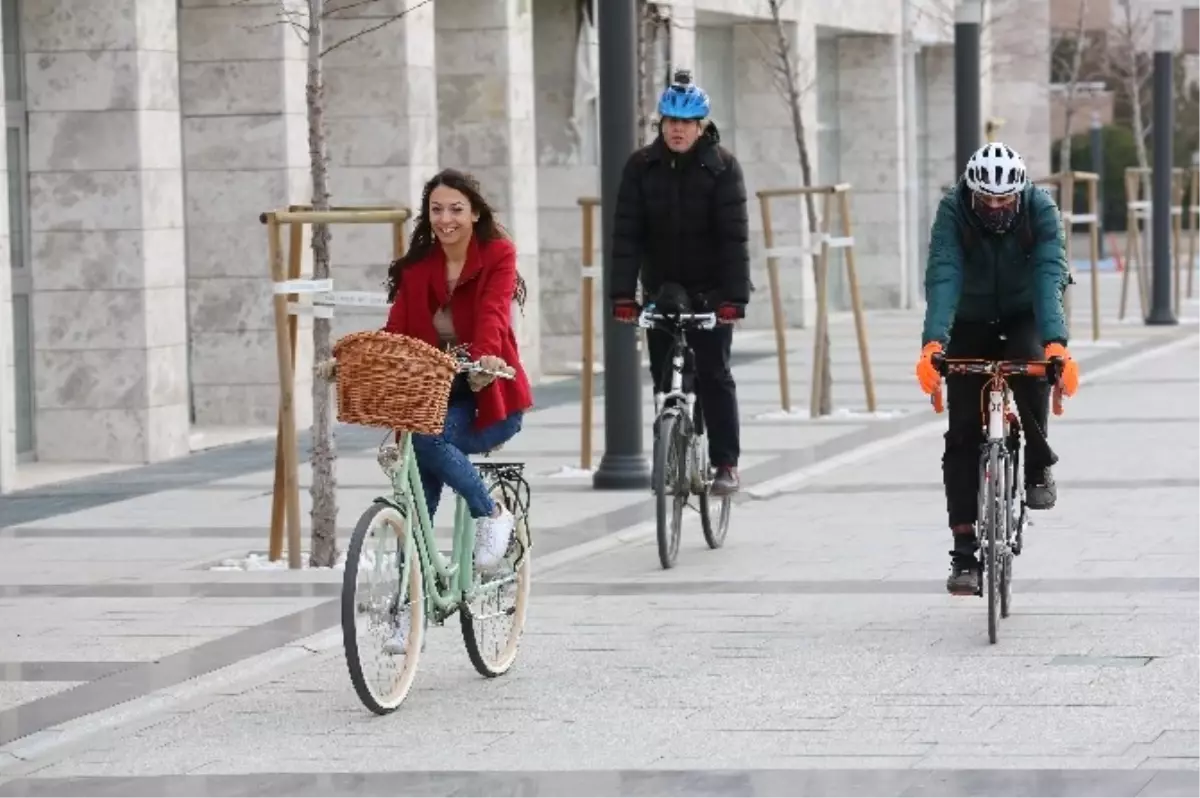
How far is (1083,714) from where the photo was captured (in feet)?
27.8

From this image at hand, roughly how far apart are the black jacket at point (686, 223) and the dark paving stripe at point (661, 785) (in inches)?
203

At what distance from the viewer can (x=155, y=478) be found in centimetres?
1695

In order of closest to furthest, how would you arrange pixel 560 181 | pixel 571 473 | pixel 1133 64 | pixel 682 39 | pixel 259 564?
pixel 259 564 < pixel 571 473 < pixel 560 181 < pixel 682 39 < pixel 1133 64

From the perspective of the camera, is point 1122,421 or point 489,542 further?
point 1122,421

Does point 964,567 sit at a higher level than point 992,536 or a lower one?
lower

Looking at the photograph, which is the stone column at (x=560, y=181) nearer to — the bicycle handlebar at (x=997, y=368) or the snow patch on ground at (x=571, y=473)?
the snow patch on ground at (x=571, y=473)

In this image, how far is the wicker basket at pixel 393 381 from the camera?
876 centimetres

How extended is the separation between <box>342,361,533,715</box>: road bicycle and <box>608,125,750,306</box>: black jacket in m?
3.35

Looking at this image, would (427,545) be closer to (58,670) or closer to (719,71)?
(58,670)

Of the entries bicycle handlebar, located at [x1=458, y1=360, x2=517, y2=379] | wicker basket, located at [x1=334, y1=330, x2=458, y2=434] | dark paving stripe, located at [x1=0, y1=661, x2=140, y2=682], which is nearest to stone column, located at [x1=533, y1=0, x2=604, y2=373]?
dark paving stripe, located at [x1=0, y1=661, x2=140, y2=682]

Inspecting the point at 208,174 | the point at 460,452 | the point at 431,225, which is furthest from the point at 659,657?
the point at 208,174

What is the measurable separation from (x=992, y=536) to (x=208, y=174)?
35.9 ft

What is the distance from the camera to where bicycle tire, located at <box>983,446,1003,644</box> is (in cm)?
985

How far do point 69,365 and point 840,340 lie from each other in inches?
590
